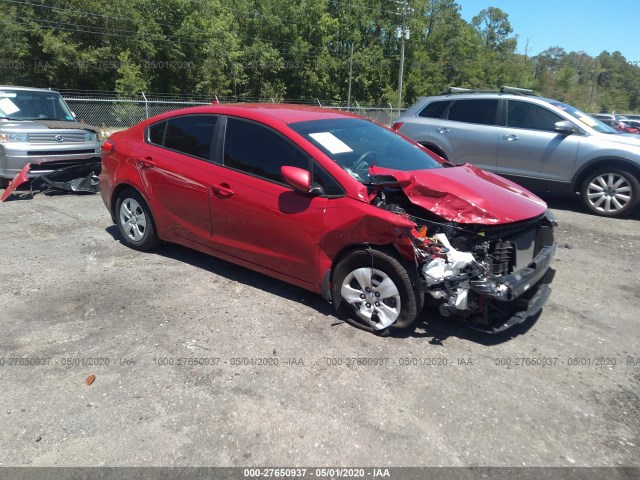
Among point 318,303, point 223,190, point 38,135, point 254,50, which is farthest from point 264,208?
point 254,50

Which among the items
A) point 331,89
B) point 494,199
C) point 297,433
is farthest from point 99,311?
point 331,89

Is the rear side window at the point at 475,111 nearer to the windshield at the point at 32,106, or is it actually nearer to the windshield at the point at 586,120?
the windshield at the point at 586,120

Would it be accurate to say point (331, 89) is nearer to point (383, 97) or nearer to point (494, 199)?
point (383, 97)

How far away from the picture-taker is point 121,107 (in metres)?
18.9

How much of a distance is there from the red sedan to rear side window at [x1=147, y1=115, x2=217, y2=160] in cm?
1

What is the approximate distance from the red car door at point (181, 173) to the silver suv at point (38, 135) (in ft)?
14.4

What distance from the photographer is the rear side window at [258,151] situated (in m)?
4.31

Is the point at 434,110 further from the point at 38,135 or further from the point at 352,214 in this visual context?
the point at 38,135

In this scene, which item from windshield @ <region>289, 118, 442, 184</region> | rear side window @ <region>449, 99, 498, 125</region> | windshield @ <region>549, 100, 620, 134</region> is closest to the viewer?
windshield @ <region>289, 118, 442, 184</region>

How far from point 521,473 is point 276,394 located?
4.89ft

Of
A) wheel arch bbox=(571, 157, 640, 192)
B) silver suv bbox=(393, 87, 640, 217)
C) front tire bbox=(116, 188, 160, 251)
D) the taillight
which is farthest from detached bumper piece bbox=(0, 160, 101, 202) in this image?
wheel arch bbox=(571, 157, 640, 192)

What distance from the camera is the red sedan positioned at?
3748mm

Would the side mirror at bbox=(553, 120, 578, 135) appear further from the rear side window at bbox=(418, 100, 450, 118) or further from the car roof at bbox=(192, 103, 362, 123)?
the car roof at bbox=(192, 103, 362, 123)

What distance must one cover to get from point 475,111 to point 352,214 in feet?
19.4
